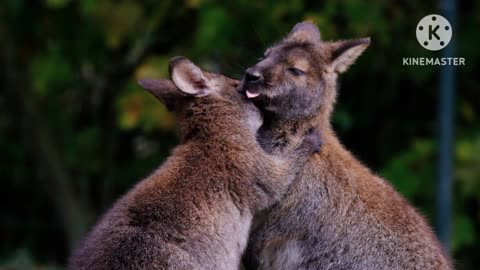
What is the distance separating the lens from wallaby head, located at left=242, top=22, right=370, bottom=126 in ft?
21.1

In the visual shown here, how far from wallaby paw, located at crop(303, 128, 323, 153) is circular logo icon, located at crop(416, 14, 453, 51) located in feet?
10.8

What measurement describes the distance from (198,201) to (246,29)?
19.2ft

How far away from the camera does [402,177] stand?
11.6 metres

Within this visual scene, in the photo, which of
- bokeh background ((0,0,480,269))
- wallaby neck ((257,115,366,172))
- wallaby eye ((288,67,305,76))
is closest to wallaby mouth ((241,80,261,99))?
wallaby neck ((257,115,366,172))

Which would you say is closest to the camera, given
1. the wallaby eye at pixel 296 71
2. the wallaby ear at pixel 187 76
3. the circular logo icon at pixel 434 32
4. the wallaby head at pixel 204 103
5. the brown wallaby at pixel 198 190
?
the brown wallaby at pixel 198 190

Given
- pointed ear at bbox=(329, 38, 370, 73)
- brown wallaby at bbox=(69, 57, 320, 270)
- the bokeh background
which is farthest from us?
the bokeh background

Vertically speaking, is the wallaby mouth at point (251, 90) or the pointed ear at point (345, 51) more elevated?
the pointed ear at point (345, 51)

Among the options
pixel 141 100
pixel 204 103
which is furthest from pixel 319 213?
pixel 141 100

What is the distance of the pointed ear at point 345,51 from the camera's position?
6727 mm

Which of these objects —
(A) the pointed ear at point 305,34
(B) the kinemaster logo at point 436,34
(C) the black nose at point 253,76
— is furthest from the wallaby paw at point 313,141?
(B) the kinemaster logo at point 436,34

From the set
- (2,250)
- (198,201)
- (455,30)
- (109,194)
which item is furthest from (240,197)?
(2,250)

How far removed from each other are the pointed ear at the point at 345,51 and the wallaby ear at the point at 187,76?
2.53ft

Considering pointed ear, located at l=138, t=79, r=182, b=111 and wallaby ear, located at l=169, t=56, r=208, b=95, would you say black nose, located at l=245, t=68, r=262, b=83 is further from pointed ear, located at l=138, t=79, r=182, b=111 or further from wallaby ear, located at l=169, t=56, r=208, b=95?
pointed ear, located at l=138, t=79, r=182, b=111

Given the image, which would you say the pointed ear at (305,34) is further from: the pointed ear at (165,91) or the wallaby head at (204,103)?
the pointed ear at (165,91)
